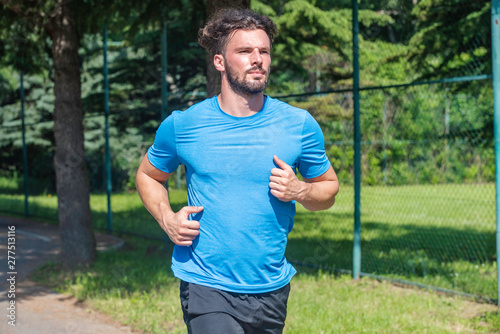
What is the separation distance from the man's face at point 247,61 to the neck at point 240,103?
0.08 feet

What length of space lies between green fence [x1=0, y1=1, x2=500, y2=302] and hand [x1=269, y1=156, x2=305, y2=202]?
3.49 meters

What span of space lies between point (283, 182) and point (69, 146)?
558 cm

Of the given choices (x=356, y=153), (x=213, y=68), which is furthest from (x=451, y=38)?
(x=213, y=68)

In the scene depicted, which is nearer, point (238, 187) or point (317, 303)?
point (238, 187)

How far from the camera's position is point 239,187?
100 inches

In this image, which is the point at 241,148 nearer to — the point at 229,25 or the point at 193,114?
the point at 193,114

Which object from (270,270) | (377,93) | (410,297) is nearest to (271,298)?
(270,270)

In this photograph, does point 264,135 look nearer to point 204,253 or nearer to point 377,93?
point 204,253

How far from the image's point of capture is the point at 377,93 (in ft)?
60.5

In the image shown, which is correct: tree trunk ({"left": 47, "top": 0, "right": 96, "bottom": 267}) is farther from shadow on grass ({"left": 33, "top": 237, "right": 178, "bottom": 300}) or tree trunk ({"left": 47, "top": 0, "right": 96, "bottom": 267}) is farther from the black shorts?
the black shorts

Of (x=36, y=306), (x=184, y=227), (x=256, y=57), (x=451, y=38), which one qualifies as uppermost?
(x=451, y=38)

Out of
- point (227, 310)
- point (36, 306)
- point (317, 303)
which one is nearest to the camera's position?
point (227, 310)

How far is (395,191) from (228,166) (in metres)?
14.3

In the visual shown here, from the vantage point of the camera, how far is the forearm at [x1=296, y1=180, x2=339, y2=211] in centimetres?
256
